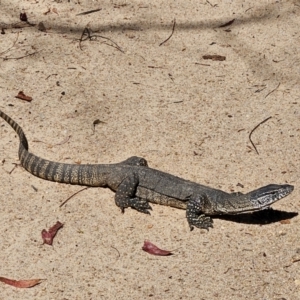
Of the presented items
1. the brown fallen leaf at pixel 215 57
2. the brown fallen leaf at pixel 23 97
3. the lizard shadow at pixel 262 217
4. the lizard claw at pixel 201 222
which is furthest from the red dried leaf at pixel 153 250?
the brown fallen leaf at pixel 215 57

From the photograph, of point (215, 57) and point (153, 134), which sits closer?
point (153, 134)

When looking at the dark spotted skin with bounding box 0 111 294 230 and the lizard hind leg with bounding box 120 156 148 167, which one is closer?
the dark spotted skin with bounding box 0 111 294 230

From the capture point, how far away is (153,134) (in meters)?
8.53

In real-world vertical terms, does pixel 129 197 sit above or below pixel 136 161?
below

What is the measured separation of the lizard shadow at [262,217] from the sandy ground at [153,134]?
0.8 inches

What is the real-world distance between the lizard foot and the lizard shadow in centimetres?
73

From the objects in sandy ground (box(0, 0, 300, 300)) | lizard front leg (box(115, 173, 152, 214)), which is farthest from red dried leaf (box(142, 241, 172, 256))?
lizard front leg (box(115, 173, 152, 214))

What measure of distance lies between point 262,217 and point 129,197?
54.5 inches

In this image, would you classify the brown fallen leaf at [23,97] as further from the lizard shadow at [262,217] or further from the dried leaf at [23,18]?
the lizard shadow at [262,217]

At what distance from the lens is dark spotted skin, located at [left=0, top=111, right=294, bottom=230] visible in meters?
7.31

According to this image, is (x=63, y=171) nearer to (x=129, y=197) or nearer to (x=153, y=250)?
(x=129, y=197)

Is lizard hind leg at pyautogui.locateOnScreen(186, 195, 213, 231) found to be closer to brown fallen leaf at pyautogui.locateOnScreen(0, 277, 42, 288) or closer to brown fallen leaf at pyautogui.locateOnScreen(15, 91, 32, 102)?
brown fallen leaf at pyautogui.locateOnScreen(0, 277, 42, 288)

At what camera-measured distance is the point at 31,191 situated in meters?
7.68

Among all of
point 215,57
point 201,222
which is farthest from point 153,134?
point 215,57
